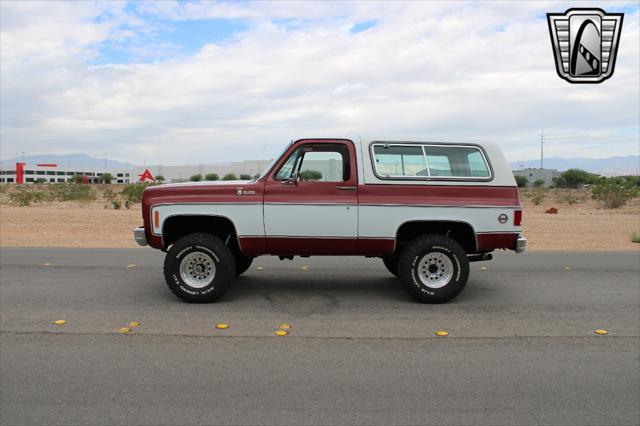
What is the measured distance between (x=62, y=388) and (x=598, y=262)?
9471mm

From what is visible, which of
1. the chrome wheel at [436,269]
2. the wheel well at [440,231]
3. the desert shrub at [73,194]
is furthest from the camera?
the desert shrub at [73,194]

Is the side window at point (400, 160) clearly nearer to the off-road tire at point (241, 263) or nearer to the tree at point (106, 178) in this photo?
the off-road tire at point (241, 263)

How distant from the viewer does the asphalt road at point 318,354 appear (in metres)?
4.09

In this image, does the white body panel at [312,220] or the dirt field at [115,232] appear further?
the dirt field at [115,232]

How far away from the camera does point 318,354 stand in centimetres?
522

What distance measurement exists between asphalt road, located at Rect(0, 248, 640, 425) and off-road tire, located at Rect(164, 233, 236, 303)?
0.63 ft

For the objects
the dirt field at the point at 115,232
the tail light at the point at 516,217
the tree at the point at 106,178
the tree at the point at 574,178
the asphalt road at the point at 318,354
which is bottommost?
the asphalt road at the point at 318,354

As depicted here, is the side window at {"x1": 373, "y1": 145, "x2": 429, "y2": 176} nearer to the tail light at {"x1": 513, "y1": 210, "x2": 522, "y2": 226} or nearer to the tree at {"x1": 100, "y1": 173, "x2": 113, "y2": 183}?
the tail light at {"x1": 513, "y1": 210, "x2": 522, "y2": 226}

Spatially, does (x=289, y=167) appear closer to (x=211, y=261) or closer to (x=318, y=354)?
(x=211, y=261)

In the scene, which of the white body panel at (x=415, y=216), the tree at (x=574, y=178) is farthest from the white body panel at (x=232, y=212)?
the tree at (x=574, y=178)

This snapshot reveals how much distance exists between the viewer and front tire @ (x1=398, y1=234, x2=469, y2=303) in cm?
709

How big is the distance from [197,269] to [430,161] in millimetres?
3206

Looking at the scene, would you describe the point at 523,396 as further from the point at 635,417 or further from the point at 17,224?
the point at 17,224

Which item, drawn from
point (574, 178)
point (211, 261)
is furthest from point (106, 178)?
point (211, 261)
